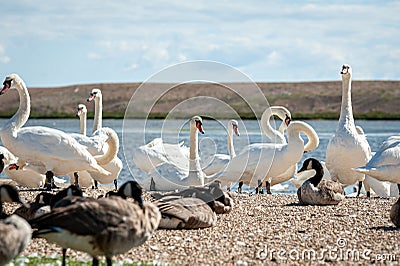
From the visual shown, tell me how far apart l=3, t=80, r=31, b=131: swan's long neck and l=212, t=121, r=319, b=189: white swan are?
4.06 m

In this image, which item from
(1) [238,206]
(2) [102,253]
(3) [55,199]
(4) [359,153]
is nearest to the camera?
(2) [102,253]

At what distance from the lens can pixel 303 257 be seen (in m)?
8.73

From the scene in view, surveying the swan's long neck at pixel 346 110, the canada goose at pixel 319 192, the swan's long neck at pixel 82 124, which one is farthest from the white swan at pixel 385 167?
the swan's long neck at pixel 82 124

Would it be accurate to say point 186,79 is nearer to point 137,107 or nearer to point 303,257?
point 137,107

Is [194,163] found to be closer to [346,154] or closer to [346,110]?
[346,154]

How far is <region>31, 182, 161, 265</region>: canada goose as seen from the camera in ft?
23.6

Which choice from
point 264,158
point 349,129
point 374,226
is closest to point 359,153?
point 349,129

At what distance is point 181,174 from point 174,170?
0.19m

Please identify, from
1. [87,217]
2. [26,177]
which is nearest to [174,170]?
[26,177]

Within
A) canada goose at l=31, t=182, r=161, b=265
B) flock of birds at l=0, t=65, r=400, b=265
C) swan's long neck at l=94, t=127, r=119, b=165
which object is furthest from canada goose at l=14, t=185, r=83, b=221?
swan's long neck at l=94, t=127, r=119, b=165

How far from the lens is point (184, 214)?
10461mm

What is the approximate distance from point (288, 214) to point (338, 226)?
1.37 metres

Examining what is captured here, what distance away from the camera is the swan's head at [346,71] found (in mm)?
17156

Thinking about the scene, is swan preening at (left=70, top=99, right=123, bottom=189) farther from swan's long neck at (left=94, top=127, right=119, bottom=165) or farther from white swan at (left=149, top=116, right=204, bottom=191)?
white swan at (left=149, top=116, right=204, bottom=191)
